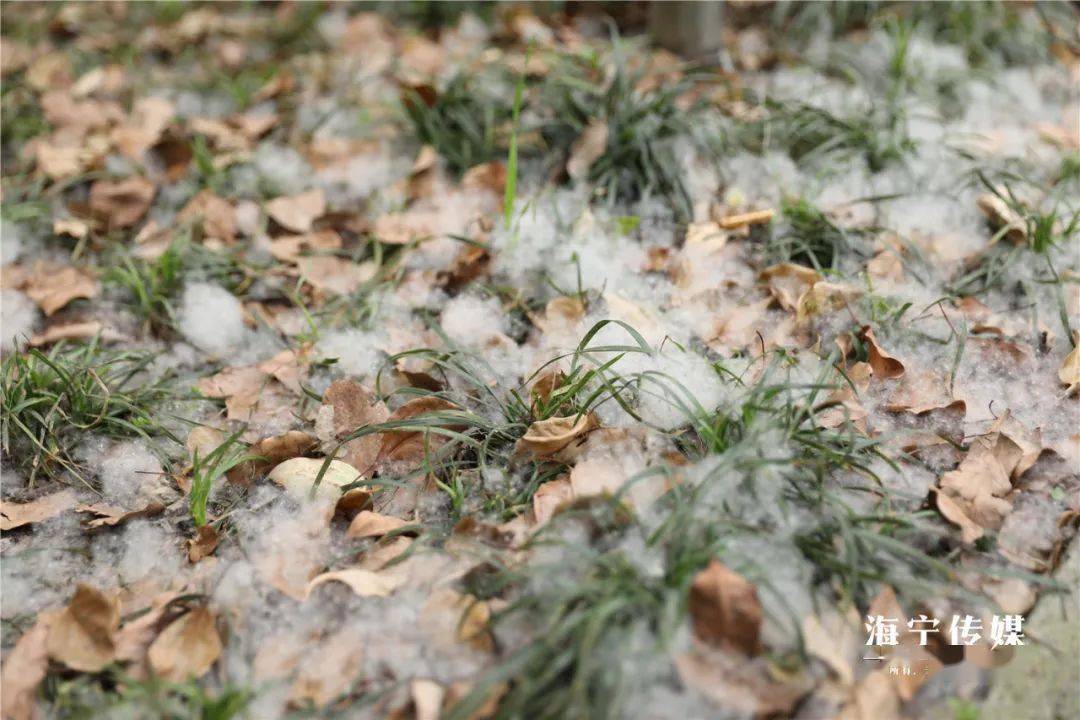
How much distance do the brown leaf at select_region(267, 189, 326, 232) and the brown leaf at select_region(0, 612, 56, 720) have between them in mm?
1401

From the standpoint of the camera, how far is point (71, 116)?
3.13m

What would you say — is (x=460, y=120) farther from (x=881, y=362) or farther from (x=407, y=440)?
(x=881, y=362)

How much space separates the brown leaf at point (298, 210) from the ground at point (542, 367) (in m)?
0.01

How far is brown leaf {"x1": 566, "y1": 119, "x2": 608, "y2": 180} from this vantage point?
2711 mm

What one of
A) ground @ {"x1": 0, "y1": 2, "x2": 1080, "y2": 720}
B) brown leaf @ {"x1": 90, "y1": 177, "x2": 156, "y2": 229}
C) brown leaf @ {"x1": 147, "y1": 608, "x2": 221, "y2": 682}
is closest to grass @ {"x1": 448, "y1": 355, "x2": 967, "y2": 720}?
ground @ {"x1": 0, "y1": 2, "x2": 1080, "y2": 720}

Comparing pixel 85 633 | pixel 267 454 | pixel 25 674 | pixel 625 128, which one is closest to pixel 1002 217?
pixel 625 128

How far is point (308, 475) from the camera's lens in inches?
75.4

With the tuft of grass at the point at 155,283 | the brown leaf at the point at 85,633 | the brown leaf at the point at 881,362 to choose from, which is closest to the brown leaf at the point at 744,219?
the brown leaf at the point at 881,362

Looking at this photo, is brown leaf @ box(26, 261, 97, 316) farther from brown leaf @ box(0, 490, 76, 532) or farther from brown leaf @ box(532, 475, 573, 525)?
brown leaf @ box(532, 475, 573, 525)

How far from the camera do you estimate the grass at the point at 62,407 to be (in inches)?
79.8

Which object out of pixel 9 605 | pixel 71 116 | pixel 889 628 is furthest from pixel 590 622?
pixel 71 116

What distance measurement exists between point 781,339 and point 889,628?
797 mm

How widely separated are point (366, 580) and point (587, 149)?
62.0 inches

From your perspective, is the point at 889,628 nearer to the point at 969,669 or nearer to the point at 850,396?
the point at 969,669
